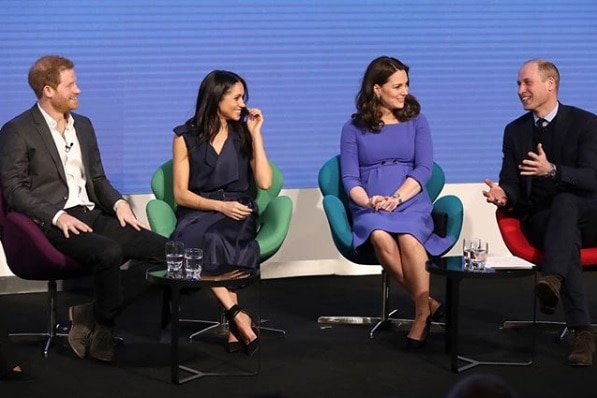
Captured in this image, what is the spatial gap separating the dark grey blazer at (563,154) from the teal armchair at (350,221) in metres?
0.30

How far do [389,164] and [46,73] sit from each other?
168cm

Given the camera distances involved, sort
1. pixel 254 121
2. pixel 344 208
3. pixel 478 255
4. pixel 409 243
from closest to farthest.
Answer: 1. pixel 478 255
2. pixel 409 243
3. pixel 254 121
4. pixel 344 208

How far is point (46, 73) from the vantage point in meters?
4.41

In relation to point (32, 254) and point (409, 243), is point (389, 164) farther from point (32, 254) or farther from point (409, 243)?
point (32, 254)

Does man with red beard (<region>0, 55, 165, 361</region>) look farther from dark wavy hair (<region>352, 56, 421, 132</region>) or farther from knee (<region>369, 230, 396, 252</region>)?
dark wavy hair (<region>352, 56, 421, 132</region>)

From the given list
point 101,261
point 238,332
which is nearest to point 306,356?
point 238,332

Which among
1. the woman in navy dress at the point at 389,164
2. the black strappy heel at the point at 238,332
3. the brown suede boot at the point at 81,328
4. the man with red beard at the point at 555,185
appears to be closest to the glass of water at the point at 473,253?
the man with red beard at the point at 555,185

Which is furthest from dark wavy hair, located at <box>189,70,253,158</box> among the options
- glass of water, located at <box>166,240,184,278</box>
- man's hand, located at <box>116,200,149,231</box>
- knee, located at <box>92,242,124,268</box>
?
glass of water, located at <box>166,240,184,278</box>

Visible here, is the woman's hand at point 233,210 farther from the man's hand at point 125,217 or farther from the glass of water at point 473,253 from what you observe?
the glass of water at point 473,253

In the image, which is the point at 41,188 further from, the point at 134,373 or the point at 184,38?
the point at 184,38

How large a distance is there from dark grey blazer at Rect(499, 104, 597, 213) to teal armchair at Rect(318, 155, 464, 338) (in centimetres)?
30

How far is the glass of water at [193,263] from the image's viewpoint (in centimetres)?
390

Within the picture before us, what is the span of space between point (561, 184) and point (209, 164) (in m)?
1.63

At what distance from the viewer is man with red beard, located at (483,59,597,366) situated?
14.1 feet
